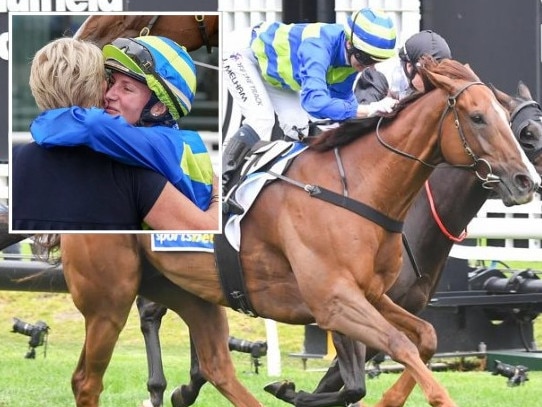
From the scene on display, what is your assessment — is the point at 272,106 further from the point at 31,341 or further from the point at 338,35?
the point at 31,341

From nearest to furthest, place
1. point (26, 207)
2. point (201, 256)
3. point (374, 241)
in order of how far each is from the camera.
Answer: point (26, 207), point (374, 241), point (201, 256)

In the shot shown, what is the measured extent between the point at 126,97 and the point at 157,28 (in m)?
0.34

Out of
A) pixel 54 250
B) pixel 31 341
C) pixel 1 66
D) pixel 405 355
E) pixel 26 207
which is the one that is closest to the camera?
pixel 26 207

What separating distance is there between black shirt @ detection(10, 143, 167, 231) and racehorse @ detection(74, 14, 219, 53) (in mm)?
294

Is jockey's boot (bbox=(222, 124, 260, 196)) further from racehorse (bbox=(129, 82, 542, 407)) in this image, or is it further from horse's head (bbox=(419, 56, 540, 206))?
horse's head (bbox=(419, 56, 540, 206))

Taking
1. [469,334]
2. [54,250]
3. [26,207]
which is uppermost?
[26,207]

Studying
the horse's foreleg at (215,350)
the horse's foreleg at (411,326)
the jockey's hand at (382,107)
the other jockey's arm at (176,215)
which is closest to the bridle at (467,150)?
the jockey's hand at (382,107)

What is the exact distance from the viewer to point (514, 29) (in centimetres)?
891

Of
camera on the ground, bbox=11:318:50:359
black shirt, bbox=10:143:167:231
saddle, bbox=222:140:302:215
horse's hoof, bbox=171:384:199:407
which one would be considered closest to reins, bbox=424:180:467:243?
saddle, bbox=222:140:302:215

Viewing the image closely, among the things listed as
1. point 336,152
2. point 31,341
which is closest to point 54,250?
point 336,152

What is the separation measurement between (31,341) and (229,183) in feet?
10.1

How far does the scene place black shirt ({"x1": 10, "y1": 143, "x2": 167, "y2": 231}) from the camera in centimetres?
318

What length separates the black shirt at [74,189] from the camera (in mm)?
3182

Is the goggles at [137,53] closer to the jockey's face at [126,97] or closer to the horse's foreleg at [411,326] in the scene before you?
the jockey's face at [126,97]
